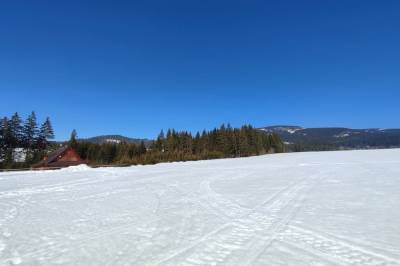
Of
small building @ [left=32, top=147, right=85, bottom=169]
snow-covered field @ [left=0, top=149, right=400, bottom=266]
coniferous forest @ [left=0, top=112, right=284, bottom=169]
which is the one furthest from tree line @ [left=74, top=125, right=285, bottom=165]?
snow-covered field @ [left=0, top=149, right=400, bottom=266]

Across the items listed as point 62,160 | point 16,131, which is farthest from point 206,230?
point 16,131

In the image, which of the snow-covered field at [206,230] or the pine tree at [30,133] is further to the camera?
the pine tree at [30,133]

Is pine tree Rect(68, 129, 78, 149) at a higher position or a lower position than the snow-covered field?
higher

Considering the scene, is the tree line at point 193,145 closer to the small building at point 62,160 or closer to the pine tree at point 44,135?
the pine tree at point 44,135

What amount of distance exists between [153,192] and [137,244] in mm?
7760

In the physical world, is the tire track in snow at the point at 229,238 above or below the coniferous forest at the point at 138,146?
below

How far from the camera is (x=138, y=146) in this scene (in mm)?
88875

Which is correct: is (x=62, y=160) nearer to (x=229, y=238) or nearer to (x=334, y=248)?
(x=229, y=238)

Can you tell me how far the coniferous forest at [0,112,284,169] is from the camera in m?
56.5

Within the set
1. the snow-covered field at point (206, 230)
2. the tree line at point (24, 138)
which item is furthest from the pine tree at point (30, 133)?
the snow-covered field at point (206, 230)

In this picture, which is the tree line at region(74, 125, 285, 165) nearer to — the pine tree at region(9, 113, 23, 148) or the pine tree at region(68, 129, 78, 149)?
the pine tree at region(68, 129, 78, 149)

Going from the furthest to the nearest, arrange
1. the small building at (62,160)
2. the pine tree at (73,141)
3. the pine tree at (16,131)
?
the pine tree at (73,141) < the pine tree at (16,131) < the small building at (62,160)

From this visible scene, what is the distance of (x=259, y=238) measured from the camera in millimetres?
6094

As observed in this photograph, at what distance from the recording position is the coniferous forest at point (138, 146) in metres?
56.5
